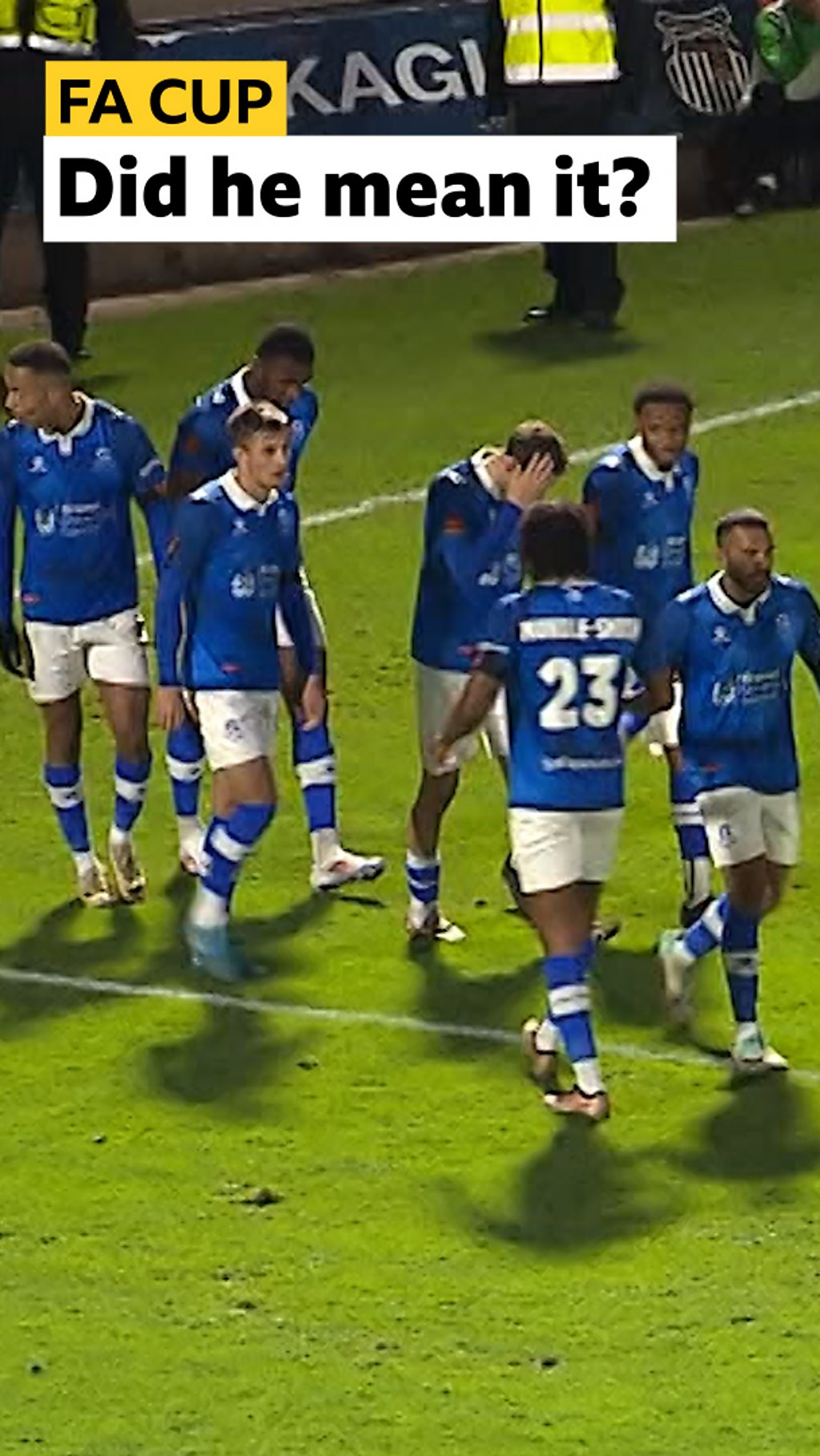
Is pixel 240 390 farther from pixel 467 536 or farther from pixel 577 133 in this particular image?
pixel 577 133

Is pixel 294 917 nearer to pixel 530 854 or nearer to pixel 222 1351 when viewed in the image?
pixel 530 854

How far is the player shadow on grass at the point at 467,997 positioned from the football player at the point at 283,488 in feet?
2.54

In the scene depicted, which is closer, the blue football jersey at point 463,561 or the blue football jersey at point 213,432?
the blue football jersey at point 463,561

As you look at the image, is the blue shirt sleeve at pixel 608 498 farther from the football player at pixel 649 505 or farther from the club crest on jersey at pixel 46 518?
the club crest on jersey at pixel 46 518

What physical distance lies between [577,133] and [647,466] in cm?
877

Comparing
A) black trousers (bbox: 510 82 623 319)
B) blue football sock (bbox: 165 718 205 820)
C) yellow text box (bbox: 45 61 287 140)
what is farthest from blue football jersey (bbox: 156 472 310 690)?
black trousers (bbox: 510 82 623 319)

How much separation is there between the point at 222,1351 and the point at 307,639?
337 centimetres

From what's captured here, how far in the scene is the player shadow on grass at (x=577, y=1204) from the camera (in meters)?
10.8

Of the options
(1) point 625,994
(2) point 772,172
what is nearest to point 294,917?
(1) point 625,994

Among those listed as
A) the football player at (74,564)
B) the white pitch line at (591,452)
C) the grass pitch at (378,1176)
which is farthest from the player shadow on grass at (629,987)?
the white pitch line at (591,452)

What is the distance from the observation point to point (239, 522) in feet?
40.9

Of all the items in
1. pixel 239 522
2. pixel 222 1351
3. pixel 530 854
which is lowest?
pixel 222 1351

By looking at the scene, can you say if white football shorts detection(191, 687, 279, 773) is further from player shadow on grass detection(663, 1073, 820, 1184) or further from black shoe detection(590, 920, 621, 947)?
player shadow on grass detection(663, 1073, 820, 1184)

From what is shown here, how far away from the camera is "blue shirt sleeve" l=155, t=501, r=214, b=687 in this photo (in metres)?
12.4
